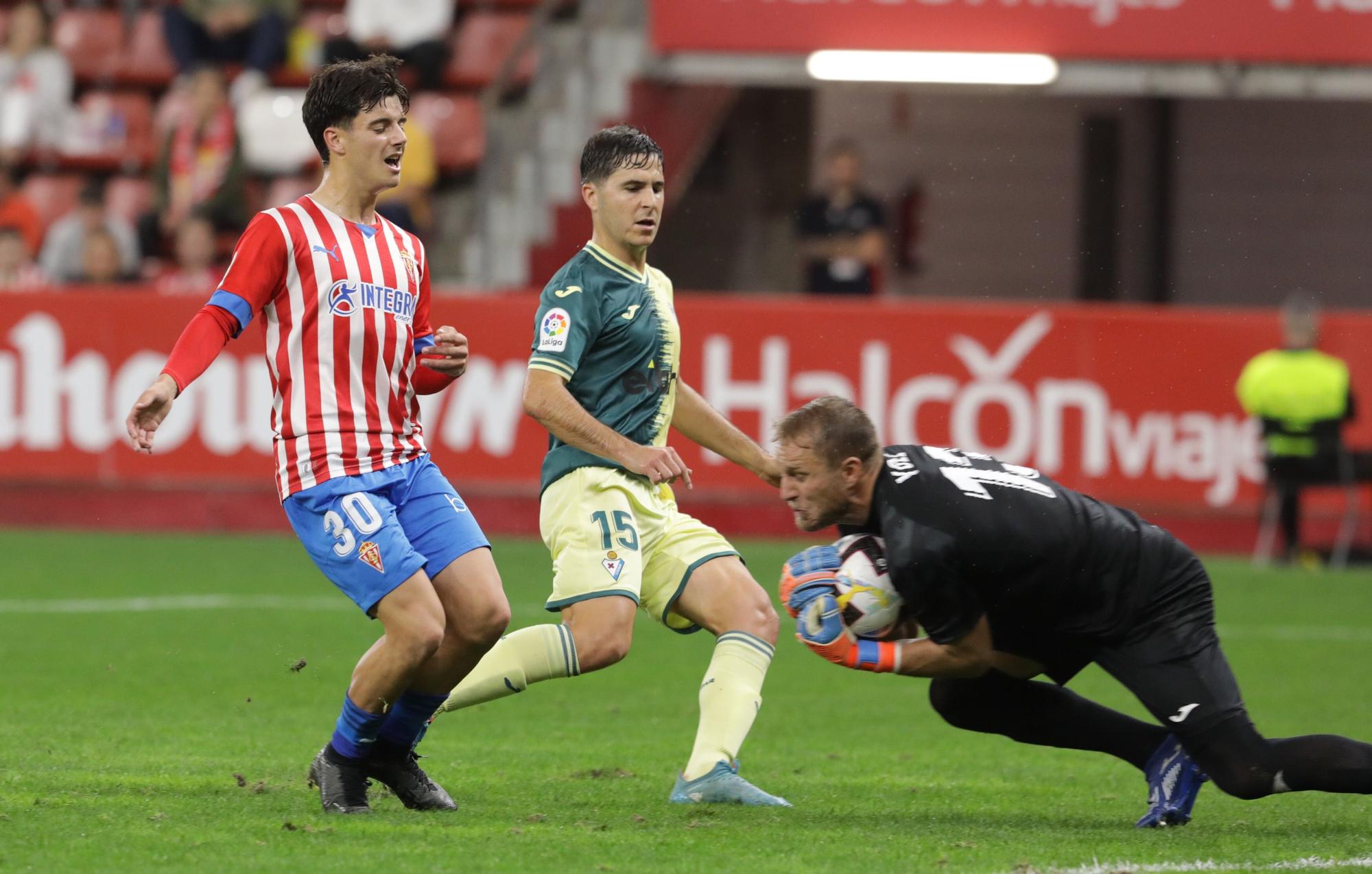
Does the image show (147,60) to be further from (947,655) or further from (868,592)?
(947,655)

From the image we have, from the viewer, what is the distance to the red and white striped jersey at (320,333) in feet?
17.8

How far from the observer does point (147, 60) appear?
58.0 ft

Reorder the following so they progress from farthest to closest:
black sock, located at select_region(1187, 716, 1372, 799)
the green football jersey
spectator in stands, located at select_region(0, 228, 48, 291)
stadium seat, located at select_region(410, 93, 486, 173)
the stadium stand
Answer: stadium seat, located at select_region(410, 93, 486, 173) < the stadium stand < spectator in stands, located at select_region(0, 228, 48, 291) < the green football jersey < black sock, located at select_region(1187, 716, 1372, 799)

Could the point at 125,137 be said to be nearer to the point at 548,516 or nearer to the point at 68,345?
the point at 68,345

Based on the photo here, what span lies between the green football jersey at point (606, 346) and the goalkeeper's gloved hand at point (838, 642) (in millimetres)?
831

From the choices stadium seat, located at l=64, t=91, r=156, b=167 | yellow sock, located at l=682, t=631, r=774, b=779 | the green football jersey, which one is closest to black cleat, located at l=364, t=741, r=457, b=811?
yellow sock, located at l=682, t=631, r=774, b=779

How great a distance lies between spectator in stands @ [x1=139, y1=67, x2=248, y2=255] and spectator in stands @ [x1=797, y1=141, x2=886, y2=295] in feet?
14.8

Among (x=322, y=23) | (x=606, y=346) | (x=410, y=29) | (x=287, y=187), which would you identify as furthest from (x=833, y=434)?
(x=322, y=23)

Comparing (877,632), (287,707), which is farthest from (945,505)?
(287,707)

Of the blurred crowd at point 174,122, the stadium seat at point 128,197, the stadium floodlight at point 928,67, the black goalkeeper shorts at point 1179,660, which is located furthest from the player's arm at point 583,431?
the stadium seat at point 128,197

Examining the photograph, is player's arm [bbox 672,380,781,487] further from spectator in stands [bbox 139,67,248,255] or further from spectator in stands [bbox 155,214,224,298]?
spectator in stands [bbox 139,67,248,255]

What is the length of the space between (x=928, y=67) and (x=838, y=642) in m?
11.6

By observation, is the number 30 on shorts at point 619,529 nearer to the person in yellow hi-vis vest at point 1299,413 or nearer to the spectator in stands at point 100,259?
the person in yellow hi-vis vest at point 1299,413

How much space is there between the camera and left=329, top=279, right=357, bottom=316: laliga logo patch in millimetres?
5457
